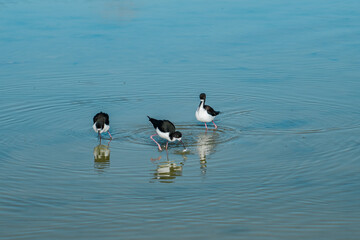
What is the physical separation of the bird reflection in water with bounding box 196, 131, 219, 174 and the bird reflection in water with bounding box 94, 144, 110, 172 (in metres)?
1.93

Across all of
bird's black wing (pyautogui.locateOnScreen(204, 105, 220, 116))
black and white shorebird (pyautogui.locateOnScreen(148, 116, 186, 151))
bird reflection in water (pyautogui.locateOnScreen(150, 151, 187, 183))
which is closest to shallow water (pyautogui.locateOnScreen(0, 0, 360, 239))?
bird reflection in water (pyautogui.locateOnScreen(150, 151, 187, 183))

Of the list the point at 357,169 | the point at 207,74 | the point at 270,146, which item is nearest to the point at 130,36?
the point at 207,74

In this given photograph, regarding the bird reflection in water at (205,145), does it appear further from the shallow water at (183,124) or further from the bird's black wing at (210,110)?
the bird's black wing at (210,110)

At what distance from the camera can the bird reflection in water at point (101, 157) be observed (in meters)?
11.2

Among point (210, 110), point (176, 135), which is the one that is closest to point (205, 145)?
point (176, 135)

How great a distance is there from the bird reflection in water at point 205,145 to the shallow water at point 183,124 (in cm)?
5

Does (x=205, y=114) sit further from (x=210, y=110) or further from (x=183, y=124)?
(x=183, y=124)

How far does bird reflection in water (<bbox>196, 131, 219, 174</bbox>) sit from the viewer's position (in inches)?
449

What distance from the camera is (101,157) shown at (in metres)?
11.8

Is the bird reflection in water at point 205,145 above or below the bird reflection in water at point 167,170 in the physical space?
above

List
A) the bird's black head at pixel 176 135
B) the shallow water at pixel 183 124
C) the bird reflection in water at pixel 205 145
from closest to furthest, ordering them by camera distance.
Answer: the shallow water at pixel 183 124 < the bird reflection in water at pixel 205 145 < the bird's black head at pixel 176 135

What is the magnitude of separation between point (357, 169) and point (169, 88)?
7.57 m

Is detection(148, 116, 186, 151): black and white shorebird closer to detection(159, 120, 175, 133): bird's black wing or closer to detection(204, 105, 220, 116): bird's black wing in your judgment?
detection(159, 120, 175, 133): bird's black wing

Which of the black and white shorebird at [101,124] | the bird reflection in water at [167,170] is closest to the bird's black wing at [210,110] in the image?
the bird reflection in water at [167,170]
